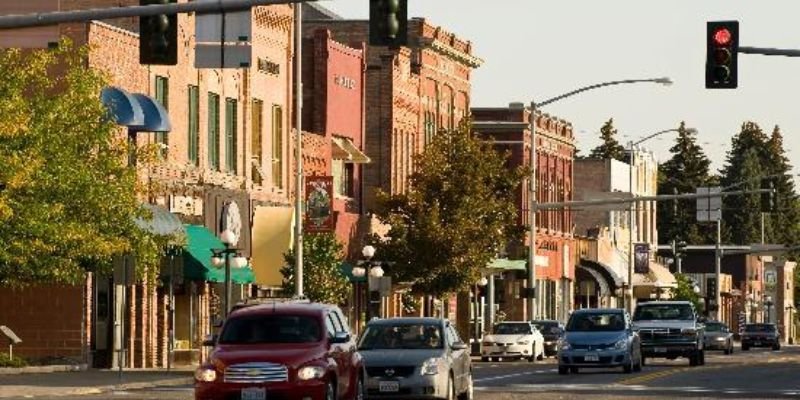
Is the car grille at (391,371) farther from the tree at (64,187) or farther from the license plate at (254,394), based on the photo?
the tree at (64,187)

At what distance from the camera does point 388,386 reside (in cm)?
3653

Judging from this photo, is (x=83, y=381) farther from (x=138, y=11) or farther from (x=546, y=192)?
(x=546, y=192)

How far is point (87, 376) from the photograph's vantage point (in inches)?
2028

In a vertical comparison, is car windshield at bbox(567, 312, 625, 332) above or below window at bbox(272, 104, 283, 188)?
below

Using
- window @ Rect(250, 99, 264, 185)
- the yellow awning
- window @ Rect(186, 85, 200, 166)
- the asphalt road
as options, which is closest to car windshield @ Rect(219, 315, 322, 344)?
the asphalt road

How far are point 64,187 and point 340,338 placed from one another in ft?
57.4

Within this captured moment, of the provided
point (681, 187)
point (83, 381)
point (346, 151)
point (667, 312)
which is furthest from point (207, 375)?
point (681, 187)

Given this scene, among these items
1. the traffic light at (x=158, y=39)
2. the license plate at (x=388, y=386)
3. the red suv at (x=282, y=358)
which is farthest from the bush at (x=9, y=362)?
the traffic light at (x=158, y=39)

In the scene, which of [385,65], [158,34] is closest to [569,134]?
[385,65]

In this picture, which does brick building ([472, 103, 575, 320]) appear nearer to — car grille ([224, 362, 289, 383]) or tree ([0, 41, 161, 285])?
tree ([0, 41, 161, 285])

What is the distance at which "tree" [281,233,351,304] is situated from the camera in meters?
66.6

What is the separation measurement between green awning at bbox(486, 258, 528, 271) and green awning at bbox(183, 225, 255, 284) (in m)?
32.5

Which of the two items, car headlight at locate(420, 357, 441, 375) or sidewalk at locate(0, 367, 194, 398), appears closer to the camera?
car headlight at locate(420, 357, 441, 375)

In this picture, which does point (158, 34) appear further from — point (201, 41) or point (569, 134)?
point (569, 134)
